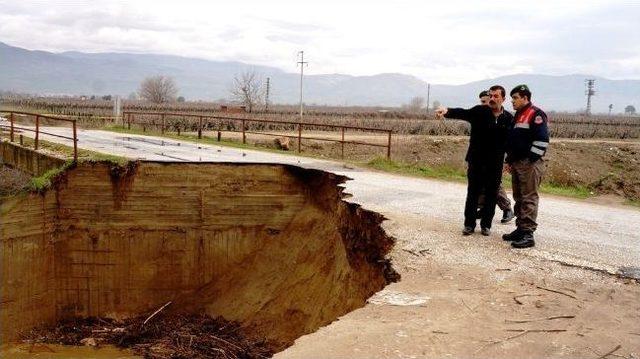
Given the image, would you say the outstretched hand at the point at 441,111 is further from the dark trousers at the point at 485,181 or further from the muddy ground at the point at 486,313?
the muddy ground at the point at 486,313

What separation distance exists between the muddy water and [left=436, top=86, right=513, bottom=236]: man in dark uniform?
20.8 feet

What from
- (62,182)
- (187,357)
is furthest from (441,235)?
(62,182)

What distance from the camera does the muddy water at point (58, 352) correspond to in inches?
406

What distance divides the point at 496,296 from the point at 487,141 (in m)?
2.34

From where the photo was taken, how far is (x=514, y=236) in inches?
308

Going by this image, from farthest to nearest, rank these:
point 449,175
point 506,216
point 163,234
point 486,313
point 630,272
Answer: point 449,175 → point 163,234 → point 506,216 → point 630,272 → point 486,313

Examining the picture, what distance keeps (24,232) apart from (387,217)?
6.97 meters

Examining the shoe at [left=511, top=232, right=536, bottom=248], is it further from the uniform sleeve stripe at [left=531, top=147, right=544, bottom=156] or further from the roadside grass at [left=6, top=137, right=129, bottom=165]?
the roadside grass at [left=6, top=137, right=129, bottom=165]

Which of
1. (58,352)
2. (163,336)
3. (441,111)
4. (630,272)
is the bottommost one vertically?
(58,352)

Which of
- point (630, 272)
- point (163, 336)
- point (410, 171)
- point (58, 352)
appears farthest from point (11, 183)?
point (630, 272)

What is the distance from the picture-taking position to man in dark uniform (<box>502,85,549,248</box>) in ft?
23.5

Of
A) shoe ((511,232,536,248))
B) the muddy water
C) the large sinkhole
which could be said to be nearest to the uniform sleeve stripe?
shoe ((511,232,536,248))

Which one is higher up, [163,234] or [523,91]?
[523,91]

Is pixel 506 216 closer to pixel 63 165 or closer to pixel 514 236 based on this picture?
pixel 514 236
